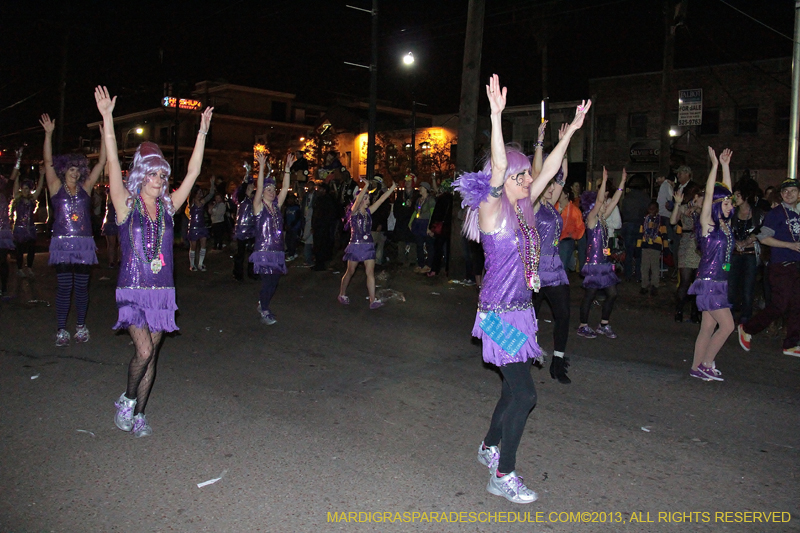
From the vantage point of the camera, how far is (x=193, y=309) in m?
10.2

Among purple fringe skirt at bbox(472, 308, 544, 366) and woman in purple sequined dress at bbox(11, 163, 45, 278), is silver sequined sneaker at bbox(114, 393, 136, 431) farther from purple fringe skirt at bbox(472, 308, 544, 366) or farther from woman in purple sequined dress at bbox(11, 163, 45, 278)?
woman in purple sequined dress at bbox(11, 163, 45, 278)

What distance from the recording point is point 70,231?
784 cm

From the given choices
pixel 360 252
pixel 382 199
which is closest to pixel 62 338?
pixel 360 252

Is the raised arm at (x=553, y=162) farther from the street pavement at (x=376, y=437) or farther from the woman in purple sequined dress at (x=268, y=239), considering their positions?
the woman in purple sequined dress at (x=268, y=239)

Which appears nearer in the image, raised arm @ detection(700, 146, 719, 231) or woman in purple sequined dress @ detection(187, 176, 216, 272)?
raised arm @ detection(700, 146, 719, 231)

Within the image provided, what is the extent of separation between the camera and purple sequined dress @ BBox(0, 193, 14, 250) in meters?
10.2

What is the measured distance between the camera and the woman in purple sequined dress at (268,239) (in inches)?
368

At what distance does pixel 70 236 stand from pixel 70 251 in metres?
0.19

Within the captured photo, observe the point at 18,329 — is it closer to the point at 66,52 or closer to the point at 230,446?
the point at 230,446

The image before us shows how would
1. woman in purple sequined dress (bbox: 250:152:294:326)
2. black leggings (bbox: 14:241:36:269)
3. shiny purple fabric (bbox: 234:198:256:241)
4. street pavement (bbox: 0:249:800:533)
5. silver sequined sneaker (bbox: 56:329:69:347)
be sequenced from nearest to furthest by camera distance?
street pavement (bbox: 0:249:800:533)
silver sequined sneaker (bbox: 56:329:69:347)
woman in purple sequined dress (bbox: 250:152:294:326)
black leggings (bbox: 14:241:36:269)
shiny purple fabric (bbox: 234:198:256:241)

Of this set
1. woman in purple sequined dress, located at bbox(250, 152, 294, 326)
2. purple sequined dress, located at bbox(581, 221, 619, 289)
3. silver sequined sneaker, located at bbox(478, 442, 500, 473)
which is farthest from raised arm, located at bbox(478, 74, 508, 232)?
woman in purple sequined dress, located at bbox(250, 152, 294, 326)

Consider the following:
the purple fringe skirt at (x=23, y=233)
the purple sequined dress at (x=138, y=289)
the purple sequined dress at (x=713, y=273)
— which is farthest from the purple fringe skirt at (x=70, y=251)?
the purple sequined dress at (x=713, y=273)

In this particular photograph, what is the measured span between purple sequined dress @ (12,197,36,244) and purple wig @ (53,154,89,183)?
4315 mm

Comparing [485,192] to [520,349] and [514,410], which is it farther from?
[514,410]
